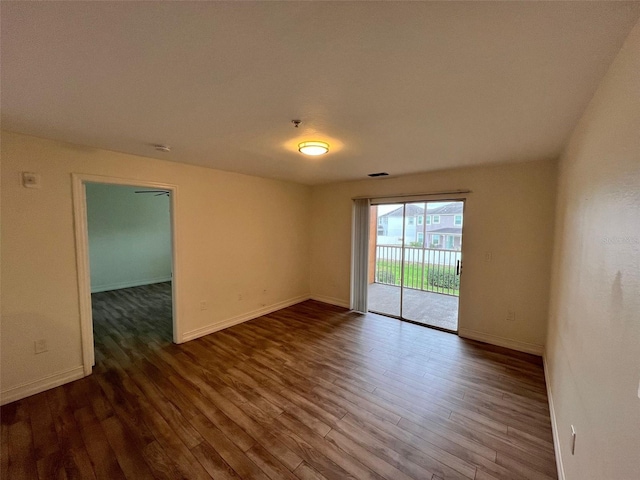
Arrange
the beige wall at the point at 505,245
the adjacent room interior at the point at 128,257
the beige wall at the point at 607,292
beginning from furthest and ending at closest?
the adjacent room interior at the point at 128,257 → the beige wall at the point at 505,245 → the beige wall at the point at 607,292

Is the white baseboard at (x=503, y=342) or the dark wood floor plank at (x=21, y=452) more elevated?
the white baseboard at (x=503, y=342)

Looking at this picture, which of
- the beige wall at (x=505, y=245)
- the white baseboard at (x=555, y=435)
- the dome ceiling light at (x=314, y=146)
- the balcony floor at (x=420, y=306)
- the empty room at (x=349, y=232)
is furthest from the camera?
the balcony floor at (x=420, y=306)

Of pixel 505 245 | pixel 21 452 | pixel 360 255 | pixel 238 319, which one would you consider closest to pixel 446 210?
pixel 505 245

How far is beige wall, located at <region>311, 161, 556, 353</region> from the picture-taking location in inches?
117

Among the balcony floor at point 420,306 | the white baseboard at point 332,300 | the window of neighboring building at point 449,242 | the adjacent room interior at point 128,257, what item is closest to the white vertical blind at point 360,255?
the white baseboard at point 332,300

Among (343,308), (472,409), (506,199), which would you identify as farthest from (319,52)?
(343,308)

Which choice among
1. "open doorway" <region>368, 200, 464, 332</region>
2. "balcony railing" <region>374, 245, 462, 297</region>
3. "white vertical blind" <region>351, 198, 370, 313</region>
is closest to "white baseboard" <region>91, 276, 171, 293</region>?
"white vertical blind" <region>351, 198, 370, 313</region>

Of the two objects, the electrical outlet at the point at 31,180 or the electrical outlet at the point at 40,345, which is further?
the electrical outlet at the point at 40,345

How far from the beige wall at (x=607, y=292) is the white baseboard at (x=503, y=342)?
1593mm

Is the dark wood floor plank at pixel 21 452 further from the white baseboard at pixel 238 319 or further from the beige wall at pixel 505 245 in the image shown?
the beige wall at pixel 505 245

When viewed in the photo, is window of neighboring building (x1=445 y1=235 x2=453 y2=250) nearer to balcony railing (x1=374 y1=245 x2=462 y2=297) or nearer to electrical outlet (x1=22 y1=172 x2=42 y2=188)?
balcony railing (x1=374 y1=245 x2=462 y2=297)

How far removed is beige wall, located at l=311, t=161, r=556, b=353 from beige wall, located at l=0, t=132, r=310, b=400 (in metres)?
2.48

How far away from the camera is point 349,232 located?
15.1ft

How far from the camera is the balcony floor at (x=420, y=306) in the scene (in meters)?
4.12
